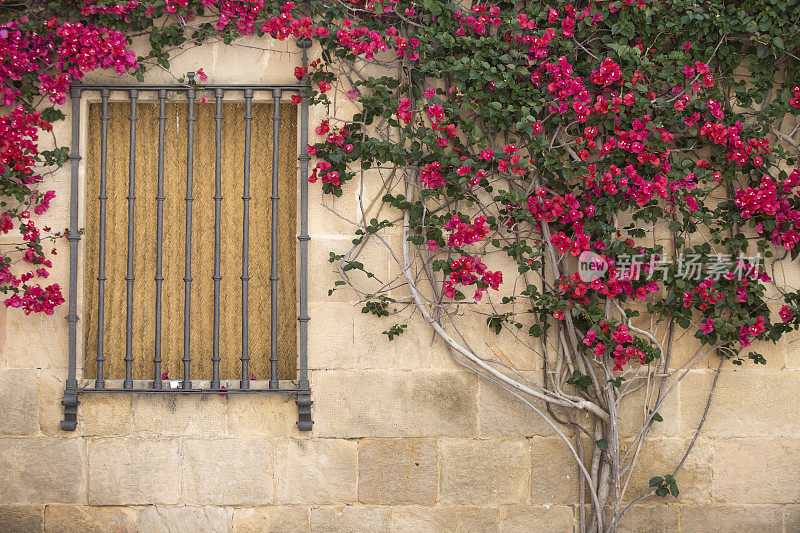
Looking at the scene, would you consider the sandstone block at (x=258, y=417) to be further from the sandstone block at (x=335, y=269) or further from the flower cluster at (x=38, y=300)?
the flower cluster at (x=38, y=300)

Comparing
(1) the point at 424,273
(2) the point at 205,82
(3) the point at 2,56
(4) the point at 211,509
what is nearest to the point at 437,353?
(1) the point at 424,273

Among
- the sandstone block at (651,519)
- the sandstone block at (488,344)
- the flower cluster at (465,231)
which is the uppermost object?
the flower cluster at (465,231)

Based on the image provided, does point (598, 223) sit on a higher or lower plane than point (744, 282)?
higher

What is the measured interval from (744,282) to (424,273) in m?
1.56

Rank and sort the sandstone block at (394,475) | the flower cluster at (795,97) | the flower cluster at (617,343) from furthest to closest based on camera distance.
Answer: the sandstone block at (394,475) < the flower cluster at (795,97) < the flower cluster at (617,343)

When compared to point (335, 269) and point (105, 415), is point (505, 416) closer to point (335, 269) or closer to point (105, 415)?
point (335, 269)

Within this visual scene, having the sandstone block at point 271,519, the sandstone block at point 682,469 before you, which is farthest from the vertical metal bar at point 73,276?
the sandstone block at point 682,469

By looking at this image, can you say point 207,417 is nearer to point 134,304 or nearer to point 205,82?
point 134,304

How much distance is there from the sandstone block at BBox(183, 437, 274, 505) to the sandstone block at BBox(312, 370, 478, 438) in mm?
325

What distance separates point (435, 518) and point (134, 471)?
1498 mm

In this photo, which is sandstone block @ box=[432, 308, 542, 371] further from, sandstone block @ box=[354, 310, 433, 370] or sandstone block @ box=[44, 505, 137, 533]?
sandstone block @ box=[44, 505, 137, 533]

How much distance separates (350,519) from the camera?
3330 millimetres

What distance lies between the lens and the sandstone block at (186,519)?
10.9ft

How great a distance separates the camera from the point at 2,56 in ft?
10.4
